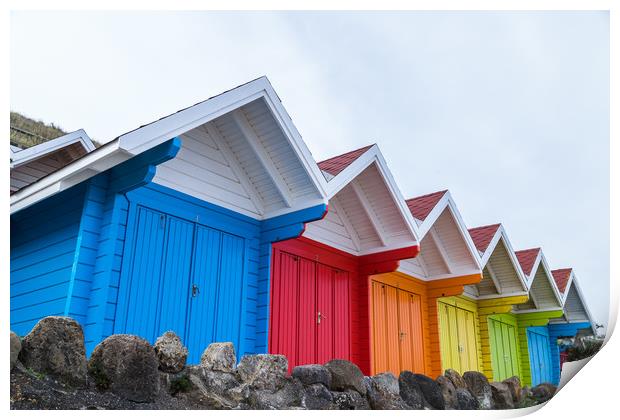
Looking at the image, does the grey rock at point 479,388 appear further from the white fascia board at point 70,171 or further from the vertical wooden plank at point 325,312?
the white fascia board at point 70,171

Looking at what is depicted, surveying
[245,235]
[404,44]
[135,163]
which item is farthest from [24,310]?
[404,44]

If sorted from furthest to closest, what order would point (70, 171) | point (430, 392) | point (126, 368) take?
1. point (430, 392)
2. point (70, 171)
3. point (126, 368)

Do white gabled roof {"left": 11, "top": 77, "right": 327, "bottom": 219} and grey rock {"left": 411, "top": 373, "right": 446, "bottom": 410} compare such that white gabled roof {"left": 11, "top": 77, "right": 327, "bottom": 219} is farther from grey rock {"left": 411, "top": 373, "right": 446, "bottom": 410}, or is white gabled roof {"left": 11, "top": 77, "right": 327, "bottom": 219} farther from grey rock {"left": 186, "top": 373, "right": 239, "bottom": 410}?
grey rock {"left": 411, "top": 373, "right": 446, "bottom": 410}

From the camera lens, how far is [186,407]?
5.89 metres

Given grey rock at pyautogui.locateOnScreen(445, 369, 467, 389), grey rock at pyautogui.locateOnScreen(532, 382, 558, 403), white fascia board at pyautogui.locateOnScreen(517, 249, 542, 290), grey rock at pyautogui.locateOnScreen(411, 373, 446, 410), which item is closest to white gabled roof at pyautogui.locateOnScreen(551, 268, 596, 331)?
white fascia board at pyautogui.locateOnScreen(517, 249, 542, 290)

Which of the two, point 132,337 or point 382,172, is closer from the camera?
point 132,337

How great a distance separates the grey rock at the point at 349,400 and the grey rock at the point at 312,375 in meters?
0.18

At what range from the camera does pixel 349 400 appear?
732cm

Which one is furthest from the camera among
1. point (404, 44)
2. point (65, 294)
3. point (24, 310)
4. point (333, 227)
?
point (333, 227)

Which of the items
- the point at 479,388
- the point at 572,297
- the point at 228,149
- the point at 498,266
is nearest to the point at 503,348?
the point at 498,266

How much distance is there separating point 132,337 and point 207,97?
310cm

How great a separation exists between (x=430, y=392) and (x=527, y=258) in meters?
8.05

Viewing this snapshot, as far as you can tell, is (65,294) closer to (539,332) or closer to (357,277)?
(357,277)

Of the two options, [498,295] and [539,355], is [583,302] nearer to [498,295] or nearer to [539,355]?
[539,355]
